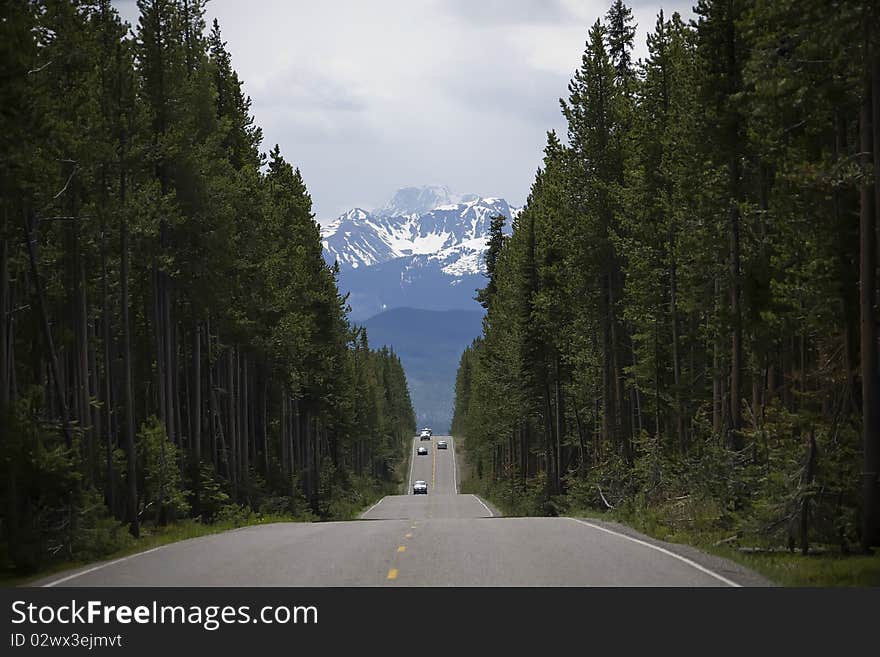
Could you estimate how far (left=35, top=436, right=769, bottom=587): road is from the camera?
15266 mm

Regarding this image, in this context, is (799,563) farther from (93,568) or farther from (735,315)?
(735,315)

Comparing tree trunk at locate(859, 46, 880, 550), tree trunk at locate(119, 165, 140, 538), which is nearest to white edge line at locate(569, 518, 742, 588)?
tree trunk at locate(859, 46, 880, 550)

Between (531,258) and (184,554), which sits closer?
(184,554)

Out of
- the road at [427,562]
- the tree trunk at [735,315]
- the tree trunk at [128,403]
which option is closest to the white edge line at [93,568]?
the road at [427,562]

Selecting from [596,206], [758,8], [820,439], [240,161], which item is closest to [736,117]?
[758,8]

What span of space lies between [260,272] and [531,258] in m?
15.1

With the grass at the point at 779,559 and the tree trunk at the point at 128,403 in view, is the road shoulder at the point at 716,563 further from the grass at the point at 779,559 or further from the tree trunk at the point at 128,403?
the tree trunk at the point at 128,403

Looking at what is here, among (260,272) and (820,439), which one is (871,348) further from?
(260,272)

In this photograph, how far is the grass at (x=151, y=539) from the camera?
19.5m

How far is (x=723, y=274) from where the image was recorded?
102 feet

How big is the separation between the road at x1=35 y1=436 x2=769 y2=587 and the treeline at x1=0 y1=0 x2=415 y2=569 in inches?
129

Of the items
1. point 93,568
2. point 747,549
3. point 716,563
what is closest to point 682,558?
point 716,563

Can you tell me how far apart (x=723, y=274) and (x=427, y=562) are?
53.4 feet

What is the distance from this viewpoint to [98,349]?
4219 cm
